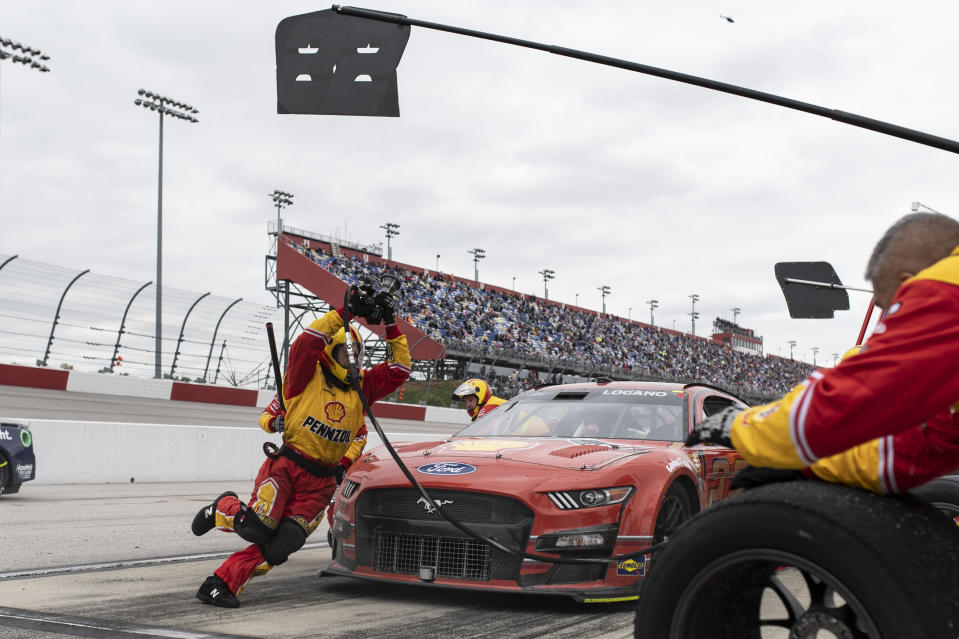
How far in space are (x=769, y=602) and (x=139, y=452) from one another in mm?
12875

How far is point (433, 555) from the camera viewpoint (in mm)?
4848

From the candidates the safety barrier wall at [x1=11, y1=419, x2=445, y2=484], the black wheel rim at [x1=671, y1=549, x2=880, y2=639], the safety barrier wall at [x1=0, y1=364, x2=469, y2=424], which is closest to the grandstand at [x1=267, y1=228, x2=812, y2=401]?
the safety barrier wall at [x1=0, y1=364, x2=469, y2=424]

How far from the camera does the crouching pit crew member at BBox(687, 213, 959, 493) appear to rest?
1.92 m

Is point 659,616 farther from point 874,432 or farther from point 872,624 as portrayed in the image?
point 874,432

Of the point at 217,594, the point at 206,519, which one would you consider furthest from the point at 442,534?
the point at 206,519

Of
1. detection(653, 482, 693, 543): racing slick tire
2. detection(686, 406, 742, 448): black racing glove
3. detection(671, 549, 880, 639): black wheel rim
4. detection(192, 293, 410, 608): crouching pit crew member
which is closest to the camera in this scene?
detection(671, 549, 880, 639): black wheel rim

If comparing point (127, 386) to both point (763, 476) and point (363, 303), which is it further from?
point (763, 476)

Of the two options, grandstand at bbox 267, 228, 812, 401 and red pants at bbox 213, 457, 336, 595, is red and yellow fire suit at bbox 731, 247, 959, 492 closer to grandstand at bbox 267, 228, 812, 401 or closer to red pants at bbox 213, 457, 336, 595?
red pants at bbox 213, 457, 336, 595

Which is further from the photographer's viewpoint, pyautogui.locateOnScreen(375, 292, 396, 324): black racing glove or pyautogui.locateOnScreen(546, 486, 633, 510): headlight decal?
pyautogui.locateOnScreen(375, 292, 396, 324): black racing glove

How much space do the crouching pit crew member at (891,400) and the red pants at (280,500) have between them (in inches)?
131

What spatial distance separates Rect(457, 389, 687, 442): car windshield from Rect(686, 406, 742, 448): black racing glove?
3657mm

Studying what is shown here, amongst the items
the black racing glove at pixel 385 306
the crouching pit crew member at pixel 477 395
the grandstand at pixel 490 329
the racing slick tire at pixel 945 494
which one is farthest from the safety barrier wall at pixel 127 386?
the racing slick tire at pixel 945 494

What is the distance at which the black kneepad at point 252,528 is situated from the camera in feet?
16.5

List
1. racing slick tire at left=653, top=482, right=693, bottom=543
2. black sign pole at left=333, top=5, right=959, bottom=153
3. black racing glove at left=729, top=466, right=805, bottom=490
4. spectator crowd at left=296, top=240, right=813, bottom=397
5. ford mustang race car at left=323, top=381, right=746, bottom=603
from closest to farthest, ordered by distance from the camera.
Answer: black racing glove at left=729, top=466, right=805, bottom=490 → ford mustang race car at left=323, top=381, right=746, bottom=603 → racing slick tire at left=653, top=482, right=693, bottom=543 → black sign pole at left=333, top=5, right=959, bottom=153 → spectator crowd at left=296, top=240, right=813, bottom=397
